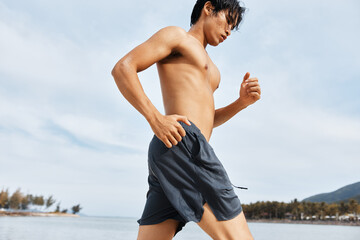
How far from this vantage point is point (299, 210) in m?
85.9

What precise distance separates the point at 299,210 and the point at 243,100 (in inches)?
3580

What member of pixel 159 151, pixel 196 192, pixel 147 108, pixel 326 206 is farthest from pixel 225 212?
pixel 326 206

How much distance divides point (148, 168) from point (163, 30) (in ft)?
2.13

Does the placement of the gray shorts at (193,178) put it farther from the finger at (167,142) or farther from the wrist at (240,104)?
the wrist at (240,104)

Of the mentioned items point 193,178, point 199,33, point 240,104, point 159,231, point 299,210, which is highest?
point 299,210

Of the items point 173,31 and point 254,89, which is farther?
point 254,89

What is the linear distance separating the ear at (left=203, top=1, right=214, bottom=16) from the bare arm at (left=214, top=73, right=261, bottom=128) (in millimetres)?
414

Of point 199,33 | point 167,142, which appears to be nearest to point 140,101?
point 167,142

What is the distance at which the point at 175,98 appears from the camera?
1.69 m

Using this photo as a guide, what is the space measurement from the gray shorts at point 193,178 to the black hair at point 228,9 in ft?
2.22

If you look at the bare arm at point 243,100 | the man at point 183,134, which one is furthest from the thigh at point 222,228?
the bare arm at point 243,100

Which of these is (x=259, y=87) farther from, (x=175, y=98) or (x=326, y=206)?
(x=326, y=206)

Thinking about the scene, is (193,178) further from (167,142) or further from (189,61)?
(189,61)

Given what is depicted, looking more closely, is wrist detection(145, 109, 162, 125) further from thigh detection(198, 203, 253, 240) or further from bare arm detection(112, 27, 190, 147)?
thigh detection(198, 203, 253, 240)
